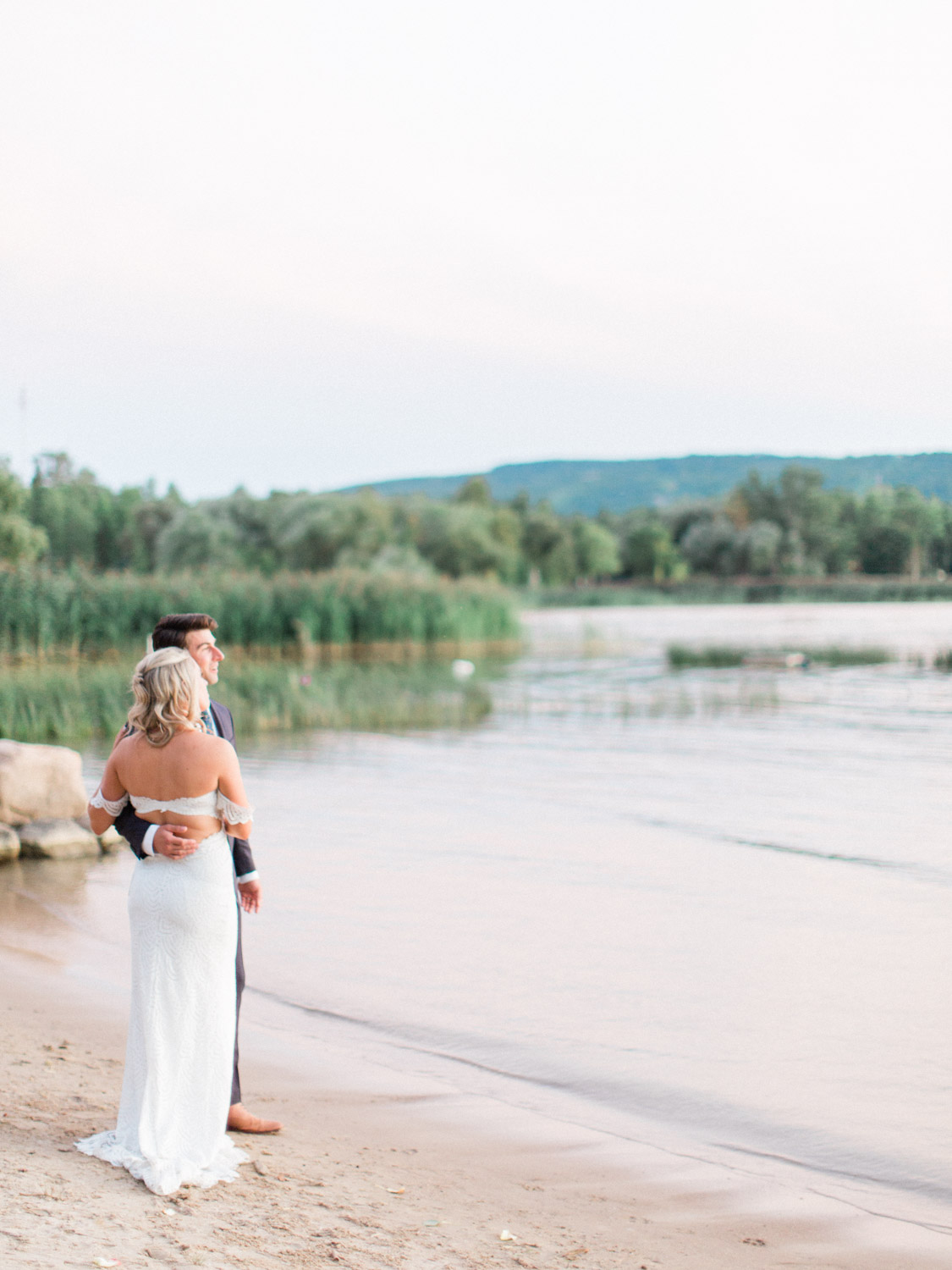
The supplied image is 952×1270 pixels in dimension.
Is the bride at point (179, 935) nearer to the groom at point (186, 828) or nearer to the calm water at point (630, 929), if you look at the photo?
the groom at point (186, 828)

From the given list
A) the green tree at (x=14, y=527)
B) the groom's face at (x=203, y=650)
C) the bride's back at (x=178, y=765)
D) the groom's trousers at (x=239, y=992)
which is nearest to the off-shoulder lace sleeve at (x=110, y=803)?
the bride's back at (x=178, y=765)

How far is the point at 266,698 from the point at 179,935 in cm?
2035

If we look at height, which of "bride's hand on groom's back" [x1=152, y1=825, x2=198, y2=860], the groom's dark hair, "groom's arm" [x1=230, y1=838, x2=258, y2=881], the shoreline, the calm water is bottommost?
the calm water

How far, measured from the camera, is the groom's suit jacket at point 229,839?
421 centimetres

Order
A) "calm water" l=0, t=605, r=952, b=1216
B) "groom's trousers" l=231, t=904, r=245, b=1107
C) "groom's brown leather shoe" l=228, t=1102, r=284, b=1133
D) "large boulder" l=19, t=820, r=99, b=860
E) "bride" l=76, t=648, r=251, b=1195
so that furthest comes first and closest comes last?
"large boulder" l=19, t=820, r=99, b=860
"calm water" l=0, t=605, r=952, b=1216
"groom's brown leather shoe" l=228, t=1102, r=284, b=1133
"groom's trousers" l=231, t=904, r=245, b=1107
"bride" l=76, t=648, r=251, b=1195

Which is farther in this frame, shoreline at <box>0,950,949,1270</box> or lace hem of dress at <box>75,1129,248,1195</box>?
lace hem of dress at <box>75,1129,248,1195</box>

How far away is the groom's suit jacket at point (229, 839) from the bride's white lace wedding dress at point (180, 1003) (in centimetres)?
7

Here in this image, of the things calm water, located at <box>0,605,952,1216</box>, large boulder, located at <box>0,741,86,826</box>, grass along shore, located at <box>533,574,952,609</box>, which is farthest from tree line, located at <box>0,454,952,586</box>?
large boulder, located at <box>0,741,86,826</box>

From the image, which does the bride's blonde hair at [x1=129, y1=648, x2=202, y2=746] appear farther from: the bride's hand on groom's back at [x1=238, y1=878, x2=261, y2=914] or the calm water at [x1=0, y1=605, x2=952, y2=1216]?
the calm water at [x1=0, y1=605, x2=952, y2=1216]

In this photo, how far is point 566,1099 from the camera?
5.82 metres

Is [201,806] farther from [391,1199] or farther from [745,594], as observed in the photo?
[745,594]

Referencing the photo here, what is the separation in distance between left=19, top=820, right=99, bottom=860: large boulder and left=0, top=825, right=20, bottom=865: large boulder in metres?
0.06

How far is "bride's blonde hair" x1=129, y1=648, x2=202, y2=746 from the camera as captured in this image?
404cm

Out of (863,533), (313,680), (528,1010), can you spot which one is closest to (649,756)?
(313,680)
